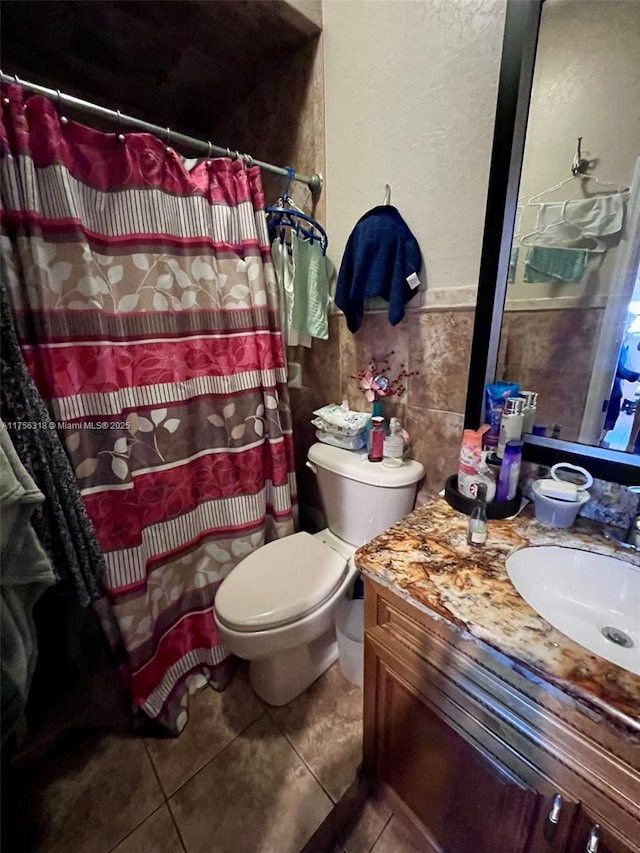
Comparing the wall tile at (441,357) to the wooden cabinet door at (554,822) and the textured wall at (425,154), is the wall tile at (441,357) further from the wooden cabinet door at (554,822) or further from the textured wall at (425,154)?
the wooden cabinet door at (554,822)

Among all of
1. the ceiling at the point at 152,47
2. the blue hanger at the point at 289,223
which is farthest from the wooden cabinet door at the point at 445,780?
the ceiling at the point at 152,47

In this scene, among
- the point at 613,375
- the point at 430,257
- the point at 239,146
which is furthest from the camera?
the point at 239,146

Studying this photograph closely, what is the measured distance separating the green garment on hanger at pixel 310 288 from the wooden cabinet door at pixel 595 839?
1311 millimetres

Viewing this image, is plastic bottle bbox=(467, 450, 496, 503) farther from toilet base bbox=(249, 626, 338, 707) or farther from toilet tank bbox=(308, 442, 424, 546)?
toilet base bbox=(249, 626, 338, 707)

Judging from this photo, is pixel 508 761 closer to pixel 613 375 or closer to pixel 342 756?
pixel 342 756

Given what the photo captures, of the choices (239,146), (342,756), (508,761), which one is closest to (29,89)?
(239,146)

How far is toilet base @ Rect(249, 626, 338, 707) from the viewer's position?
3.93 feet

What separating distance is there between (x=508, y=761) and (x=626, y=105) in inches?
52.3

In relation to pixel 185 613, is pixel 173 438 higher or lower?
higher

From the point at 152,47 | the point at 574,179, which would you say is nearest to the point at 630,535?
the point at 574,179

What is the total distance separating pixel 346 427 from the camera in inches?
50.1

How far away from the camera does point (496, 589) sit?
0.66m

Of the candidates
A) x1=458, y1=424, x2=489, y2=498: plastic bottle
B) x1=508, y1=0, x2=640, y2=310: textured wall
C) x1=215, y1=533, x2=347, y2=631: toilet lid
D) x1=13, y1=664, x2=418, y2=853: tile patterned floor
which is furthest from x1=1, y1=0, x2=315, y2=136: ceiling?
x1=13, y1=664, x2=418, y2=853: tile patterned floor

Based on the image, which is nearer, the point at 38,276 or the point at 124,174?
the point at 38,276
